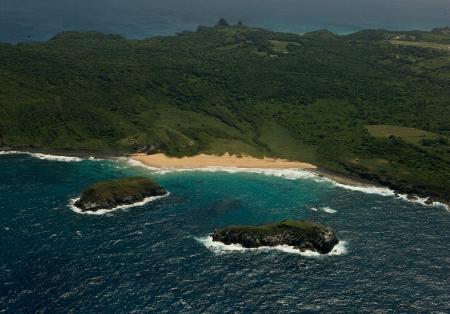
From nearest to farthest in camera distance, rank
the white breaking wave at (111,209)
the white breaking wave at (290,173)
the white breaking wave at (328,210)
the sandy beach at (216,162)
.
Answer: the white breaking wave at (111,209) → the white breaking wave at (328,210) → the white breaking wave at (290,173) → the sandy beach at (216,162)

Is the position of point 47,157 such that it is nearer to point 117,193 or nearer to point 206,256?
point 117,193

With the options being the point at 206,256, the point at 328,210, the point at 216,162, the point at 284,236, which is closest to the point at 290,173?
the point at 216,162

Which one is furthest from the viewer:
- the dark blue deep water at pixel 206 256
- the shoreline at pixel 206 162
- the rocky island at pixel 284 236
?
the shoreline at pixel 206 162

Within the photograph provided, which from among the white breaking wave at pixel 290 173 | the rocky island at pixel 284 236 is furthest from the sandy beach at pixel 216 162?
the rocky island at pixel 284 236

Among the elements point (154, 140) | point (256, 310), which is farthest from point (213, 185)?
point (256, 310)

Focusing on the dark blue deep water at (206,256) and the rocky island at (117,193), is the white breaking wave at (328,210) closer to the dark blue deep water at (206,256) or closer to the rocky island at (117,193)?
the dark blue deep water at (206,256)

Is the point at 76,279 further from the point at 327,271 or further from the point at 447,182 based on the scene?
the point at 447,182
